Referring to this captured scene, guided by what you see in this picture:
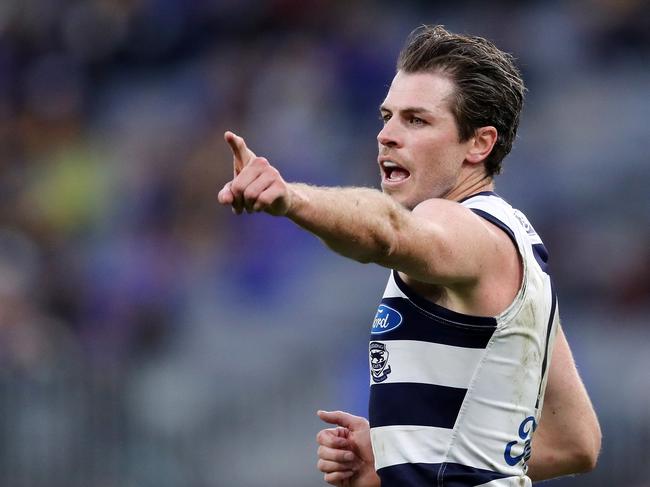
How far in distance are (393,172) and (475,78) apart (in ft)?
1.53

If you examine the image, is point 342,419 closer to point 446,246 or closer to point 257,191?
point 446,246

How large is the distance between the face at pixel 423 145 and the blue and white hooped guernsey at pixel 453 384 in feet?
0.77

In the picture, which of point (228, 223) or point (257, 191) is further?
point (228, 223)

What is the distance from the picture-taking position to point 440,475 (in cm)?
409

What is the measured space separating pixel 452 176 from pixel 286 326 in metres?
6.23

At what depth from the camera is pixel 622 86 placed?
11453mm

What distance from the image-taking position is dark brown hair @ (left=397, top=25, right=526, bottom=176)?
4508 mm

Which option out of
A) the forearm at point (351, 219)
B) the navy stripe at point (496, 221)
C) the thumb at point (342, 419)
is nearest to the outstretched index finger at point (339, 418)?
the thumb at point (342, 419)

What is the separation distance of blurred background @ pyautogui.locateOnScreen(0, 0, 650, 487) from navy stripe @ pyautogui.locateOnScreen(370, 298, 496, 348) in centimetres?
497

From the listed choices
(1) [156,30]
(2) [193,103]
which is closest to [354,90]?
(2) [193,103]

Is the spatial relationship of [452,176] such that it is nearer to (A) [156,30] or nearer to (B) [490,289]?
(B) [490,289]

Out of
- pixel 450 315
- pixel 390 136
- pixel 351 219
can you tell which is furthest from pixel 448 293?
pixel 390 136

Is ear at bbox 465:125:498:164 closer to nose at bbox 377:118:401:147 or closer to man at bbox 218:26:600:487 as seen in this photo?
man at bbox 218:26:600:487

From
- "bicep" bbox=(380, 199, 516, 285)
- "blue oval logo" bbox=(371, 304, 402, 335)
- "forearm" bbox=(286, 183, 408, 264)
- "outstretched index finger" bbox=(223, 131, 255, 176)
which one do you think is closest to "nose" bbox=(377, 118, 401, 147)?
"bicep" bbox=(380, 199, 516, 285)
